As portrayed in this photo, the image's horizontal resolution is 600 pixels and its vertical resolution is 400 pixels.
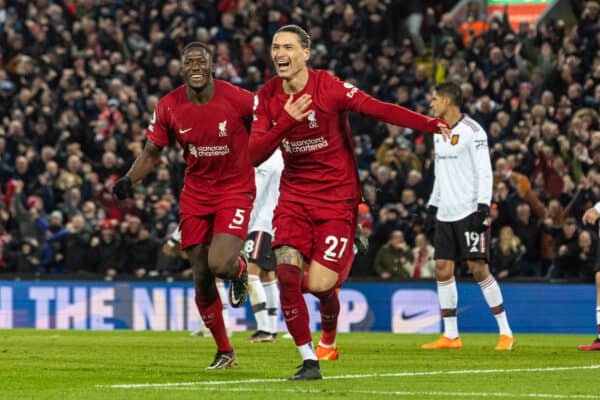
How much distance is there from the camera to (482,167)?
1484cm

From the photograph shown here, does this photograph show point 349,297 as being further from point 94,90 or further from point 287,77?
point 287,77

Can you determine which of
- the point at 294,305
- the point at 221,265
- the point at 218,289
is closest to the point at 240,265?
the point at 221,265

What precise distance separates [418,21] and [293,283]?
2134 cm

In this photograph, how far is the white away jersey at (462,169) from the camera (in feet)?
49.0

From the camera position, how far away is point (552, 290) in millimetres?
21250

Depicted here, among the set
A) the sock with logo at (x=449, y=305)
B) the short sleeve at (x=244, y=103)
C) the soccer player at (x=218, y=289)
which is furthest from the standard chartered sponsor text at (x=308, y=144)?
the soccer player at (x=218, y=289)

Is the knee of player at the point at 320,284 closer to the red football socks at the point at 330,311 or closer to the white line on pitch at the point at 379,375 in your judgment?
the white line on pitch at the point at 379,375

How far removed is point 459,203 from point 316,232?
472cm

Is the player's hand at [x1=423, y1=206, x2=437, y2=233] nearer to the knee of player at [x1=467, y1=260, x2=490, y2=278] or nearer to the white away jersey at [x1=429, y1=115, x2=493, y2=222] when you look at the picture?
the white away jersey at [x1=429, y1=115, x2=493, y2=222]

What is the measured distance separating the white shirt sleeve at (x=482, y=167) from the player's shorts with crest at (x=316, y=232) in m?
4.32

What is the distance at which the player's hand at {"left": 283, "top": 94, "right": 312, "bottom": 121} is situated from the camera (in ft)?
31.4

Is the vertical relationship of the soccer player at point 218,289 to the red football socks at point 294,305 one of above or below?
below

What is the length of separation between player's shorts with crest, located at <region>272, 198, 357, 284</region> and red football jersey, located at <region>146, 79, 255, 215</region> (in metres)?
1.24

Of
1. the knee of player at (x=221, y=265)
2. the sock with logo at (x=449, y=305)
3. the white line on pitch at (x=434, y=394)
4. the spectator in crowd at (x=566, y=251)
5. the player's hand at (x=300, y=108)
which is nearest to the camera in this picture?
the white line on pitch at (x=434, y=394)
